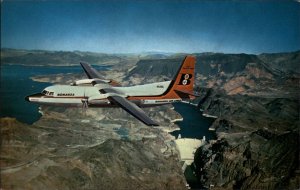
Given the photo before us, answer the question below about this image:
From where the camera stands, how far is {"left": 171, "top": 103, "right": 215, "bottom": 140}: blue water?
40.3 ft

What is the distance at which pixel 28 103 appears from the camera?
11.7 m

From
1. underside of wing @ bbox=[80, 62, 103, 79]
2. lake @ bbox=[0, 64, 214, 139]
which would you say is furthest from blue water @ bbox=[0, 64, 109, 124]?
underside of wing @ bbox=[80, 62, 103, 79]

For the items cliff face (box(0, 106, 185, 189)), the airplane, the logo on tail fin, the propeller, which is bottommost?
cliff face (box(0, 106, 185, 189))

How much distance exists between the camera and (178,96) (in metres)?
12.1

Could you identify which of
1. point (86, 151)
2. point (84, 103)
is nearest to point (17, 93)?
point (84, 103)

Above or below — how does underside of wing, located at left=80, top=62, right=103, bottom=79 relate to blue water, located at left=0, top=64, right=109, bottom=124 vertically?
above

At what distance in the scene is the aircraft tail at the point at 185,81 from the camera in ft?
38.9

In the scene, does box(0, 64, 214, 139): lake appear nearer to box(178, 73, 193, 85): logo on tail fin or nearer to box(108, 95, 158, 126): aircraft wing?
box(178, 73, 193, 85): logo on tail fin

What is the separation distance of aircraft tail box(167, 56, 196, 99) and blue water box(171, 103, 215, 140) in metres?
0.41

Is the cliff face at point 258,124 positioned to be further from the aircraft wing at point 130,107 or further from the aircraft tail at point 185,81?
the aircraft wing at point 130,107

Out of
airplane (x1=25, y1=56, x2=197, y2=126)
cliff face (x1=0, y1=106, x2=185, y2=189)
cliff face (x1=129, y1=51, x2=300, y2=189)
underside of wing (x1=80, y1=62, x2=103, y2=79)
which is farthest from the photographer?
cliff face (x1=129, y1=51, x2=300, y2=189)

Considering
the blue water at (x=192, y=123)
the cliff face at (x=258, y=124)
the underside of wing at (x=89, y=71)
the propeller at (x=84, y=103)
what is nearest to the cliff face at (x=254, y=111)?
the cliff face at (x=258, y=124)

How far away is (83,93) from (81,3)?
320 cm

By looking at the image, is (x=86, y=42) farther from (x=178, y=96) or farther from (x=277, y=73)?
(x=277, y=73)
